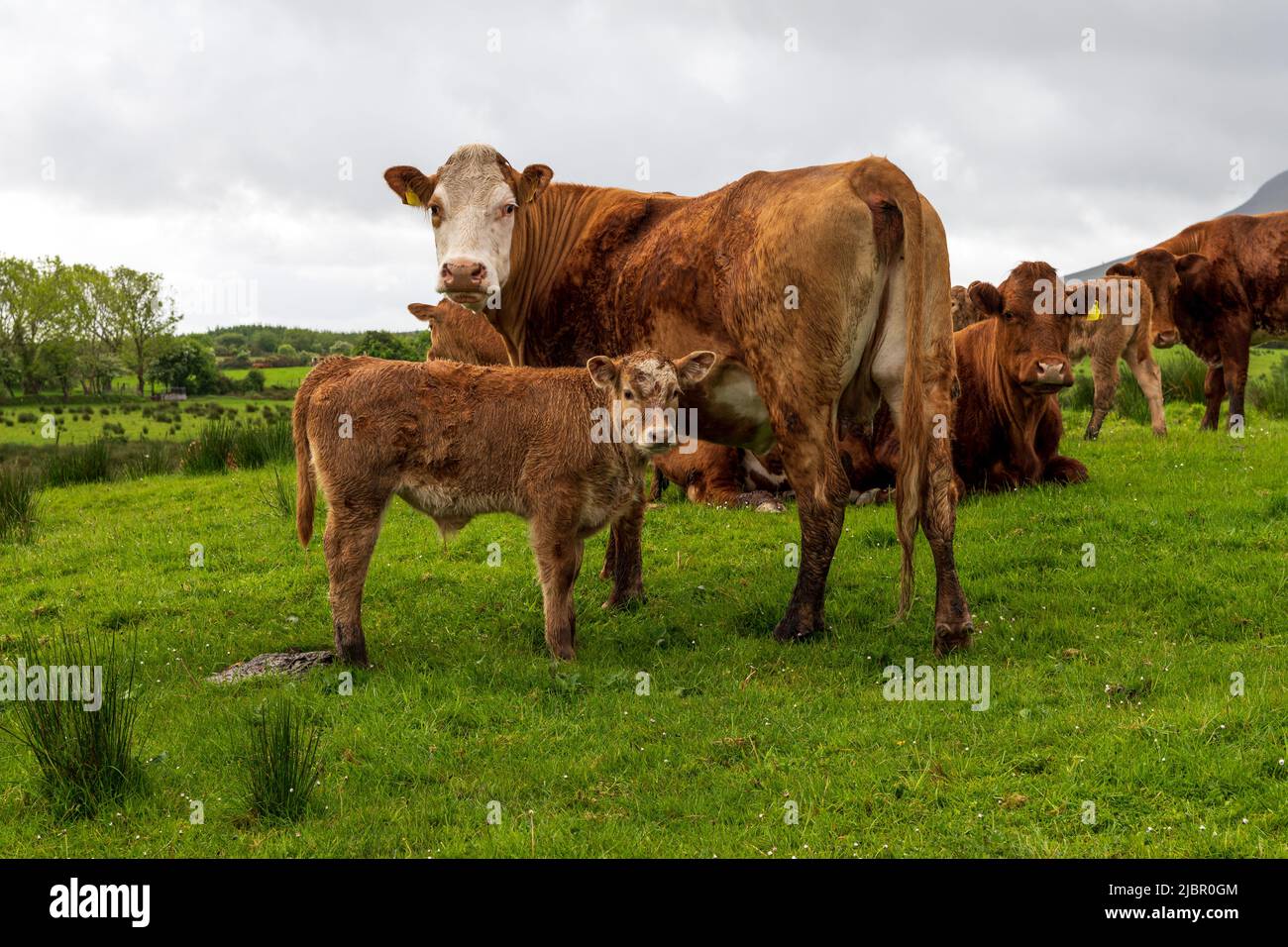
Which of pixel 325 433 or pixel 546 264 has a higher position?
pixel 546 264

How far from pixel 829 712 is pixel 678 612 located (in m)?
2.30

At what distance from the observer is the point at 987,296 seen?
36.0 feet

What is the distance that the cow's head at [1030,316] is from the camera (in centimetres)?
1084

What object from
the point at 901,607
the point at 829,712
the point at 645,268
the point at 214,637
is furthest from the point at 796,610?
the point at 214,637

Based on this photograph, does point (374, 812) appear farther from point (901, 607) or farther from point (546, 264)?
point (546, 264)

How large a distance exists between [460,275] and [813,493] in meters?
3.14

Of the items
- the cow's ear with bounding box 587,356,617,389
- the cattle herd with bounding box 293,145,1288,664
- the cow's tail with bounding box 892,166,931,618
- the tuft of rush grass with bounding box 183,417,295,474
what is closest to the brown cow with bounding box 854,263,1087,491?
the cattle herd with bounding box 293,145,1288,664

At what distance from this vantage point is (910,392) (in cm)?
704

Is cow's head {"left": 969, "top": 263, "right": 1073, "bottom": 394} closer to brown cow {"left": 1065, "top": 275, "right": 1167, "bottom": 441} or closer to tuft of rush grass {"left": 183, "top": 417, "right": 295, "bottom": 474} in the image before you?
brown cow {"left": 1065, "top": 275, "right": 1167, "bottom": 441}

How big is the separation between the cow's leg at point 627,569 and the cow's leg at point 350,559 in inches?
79.0

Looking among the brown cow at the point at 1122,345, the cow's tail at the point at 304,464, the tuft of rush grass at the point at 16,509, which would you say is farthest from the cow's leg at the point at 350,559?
the brown cow at the point at 1122,345

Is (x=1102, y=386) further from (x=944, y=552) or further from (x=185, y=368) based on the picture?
(x=185, y=368)

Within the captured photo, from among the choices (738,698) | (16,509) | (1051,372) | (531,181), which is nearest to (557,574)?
(738,698)

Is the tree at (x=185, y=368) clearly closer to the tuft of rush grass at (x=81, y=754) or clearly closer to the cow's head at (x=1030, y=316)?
the cow's head at (x=1030, y=316)
